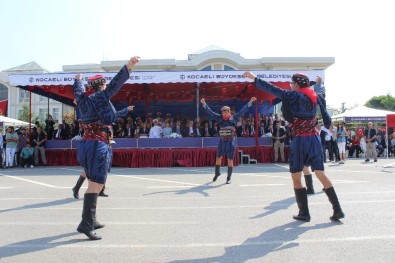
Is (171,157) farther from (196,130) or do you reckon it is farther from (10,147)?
(10,147)

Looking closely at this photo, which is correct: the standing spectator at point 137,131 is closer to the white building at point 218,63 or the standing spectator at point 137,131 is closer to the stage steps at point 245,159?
the stage steps at point 245,159

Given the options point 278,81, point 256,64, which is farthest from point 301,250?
point 256,64

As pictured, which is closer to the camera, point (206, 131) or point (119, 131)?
point (206, 131)

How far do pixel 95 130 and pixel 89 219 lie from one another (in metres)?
1.09

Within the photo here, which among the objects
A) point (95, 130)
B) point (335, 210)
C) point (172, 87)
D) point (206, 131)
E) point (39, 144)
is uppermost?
point (172, 87)

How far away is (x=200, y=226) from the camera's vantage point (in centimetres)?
536

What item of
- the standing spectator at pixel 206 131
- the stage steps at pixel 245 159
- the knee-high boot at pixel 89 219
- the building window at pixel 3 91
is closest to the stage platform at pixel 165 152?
the stage steps at pixel 245 159

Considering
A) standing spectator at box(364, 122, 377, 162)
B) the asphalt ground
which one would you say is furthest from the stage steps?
the asphalt ground

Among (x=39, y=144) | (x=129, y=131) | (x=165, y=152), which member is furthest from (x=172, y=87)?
(x=39, y=144)

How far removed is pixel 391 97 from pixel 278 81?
56.6 m

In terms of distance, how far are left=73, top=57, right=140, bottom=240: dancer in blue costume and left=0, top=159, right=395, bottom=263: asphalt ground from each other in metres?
0.46

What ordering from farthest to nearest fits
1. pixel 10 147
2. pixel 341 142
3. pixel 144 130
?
1. pixel 144 130
2. pixel 341 142
3. pixel 10 147

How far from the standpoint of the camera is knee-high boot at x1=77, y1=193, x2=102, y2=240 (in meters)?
4.73

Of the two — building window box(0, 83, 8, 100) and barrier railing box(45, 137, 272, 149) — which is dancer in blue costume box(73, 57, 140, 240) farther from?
building window box(0, 83, 8, 100)
